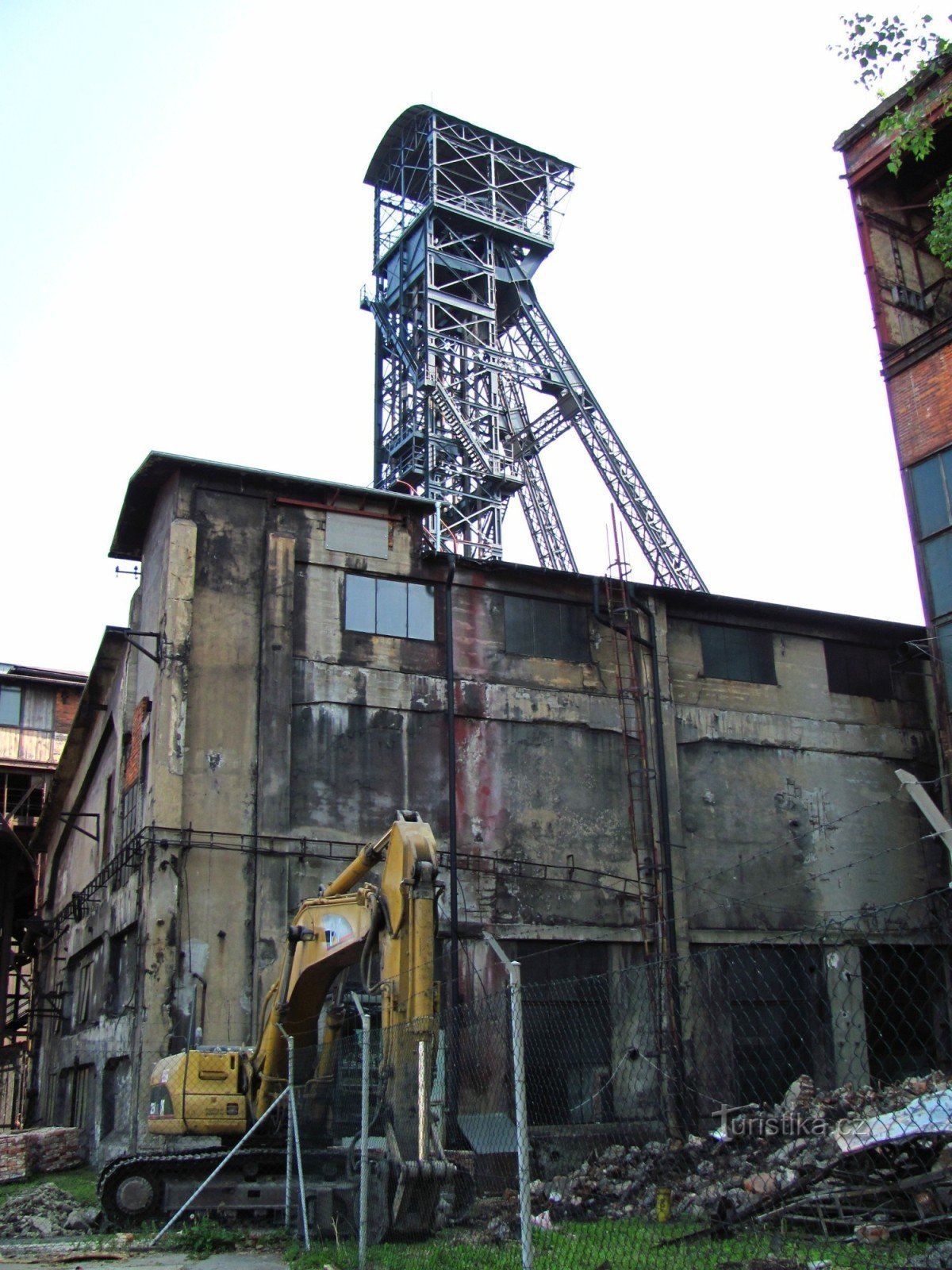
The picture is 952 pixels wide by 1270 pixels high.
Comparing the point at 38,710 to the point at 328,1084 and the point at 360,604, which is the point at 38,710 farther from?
the point at 328,1084

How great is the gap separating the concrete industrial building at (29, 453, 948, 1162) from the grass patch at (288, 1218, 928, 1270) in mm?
10346

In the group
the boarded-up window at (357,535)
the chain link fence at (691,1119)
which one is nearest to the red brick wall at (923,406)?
the chain link fence at (691,1119)

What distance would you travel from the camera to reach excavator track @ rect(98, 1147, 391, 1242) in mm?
13273

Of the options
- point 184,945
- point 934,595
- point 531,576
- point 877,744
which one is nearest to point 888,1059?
point 877,744

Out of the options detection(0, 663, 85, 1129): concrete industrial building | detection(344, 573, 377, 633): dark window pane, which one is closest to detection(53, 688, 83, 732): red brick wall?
detection(0, 663, 85, 1129): concrete industrial building

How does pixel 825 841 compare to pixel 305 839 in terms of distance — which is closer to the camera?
pixel 305 839

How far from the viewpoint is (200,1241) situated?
12.6 metres

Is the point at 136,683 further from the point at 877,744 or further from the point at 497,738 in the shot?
the point at 877,744

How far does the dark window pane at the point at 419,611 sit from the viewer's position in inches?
974

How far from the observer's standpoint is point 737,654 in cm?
2752

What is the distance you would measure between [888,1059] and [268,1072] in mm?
16325

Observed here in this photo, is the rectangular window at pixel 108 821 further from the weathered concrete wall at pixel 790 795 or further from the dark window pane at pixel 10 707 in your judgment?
the weathered concrete wall at pixel 790 795

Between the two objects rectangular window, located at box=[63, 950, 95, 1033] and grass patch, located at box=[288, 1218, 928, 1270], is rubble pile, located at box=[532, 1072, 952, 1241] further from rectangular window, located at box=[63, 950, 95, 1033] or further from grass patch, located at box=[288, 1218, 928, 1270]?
rectangular window, located at box=[63, 950, 95, 1033]

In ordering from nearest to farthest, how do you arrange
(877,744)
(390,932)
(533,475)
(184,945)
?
(390,932), (184,945), (877,744), (533,475)
